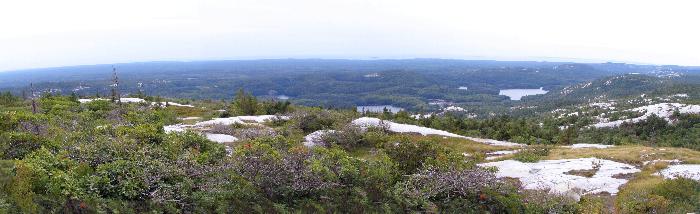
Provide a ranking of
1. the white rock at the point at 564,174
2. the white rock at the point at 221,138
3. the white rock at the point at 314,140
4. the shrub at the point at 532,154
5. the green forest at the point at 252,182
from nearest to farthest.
Answer: the green forest at the point at 252,182, the white rock at the point at 564,174, the shrub at the point at 532,154, the white rock at the point at 221,138, the white rock at the point at 314,140

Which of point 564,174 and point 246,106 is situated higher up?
point 564,174

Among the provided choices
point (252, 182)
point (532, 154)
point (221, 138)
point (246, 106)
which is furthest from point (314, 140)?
point (246, 106)

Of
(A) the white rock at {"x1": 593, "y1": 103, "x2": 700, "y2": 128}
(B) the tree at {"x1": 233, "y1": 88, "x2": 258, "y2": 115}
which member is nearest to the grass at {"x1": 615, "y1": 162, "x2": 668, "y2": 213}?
(B) the tree at {"x1": 233, "y1": 88, "x2": 258, "y2": 115}

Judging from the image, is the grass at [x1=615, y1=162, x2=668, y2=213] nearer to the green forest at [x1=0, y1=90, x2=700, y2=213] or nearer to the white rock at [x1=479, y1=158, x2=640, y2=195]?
the green forest at [x1=0, y1=90, x2=700, y2=213]

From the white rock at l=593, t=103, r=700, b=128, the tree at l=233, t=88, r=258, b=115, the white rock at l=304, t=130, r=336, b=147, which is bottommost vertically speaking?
the white rock at l=593, t=103, r=700, b=128

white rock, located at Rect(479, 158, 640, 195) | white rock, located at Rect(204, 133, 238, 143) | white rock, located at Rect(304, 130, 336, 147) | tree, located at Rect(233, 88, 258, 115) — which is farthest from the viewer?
tree, located at Rect(233, 88, 258, 115)

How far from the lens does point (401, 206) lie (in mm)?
14758

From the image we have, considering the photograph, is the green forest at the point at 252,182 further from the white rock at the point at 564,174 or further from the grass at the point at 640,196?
the white rock at the point at 564,174

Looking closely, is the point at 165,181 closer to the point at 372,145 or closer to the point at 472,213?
the point at 472,213

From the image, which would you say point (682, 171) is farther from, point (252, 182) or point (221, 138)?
point (221, 138)

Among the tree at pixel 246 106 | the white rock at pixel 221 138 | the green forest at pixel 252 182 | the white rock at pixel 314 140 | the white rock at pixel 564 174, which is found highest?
the green forest at pixel 252 182

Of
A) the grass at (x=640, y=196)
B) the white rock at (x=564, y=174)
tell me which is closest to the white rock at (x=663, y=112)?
the white rock at (x=564, y=174)

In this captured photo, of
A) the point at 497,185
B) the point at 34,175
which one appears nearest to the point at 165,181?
the point at 34,175

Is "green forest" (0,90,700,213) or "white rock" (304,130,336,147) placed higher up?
"green forest" (0,90,700,213)
